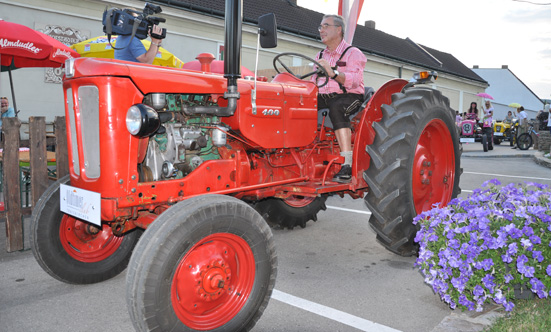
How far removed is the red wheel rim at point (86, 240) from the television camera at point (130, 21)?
1428mm

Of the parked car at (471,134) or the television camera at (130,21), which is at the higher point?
the television camera at (130,21)

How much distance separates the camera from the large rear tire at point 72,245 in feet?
10.6

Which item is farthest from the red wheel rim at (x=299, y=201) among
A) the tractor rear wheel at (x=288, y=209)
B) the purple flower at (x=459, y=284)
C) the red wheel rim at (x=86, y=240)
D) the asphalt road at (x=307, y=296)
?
the purple flower at (x=459, y=284)

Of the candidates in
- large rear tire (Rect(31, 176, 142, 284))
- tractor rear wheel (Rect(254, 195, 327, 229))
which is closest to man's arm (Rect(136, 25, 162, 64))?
large rear tire (Rect(31, 176, 142, 284))

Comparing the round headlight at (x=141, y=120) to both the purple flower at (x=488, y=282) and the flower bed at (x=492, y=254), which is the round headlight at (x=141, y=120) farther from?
the purple flower at (x=488, y=282)

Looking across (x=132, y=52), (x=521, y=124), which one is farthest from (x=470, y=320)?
(x=521, y=124)

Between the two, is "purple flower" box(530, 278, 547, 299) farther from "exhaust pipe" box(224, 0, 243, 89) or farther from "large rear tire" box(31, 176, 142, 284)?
"large rear tire" box(31, 176, 142, 284)

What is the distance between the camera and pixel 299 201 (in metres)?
4.91

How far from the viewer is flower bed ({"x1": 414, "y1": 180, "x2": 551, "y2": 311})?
2666 mm

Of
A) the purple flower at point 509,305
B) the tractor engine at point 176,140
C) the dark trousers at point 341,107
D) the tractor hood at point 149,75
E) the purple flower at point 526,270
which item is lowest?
the purple flower at point 509,305

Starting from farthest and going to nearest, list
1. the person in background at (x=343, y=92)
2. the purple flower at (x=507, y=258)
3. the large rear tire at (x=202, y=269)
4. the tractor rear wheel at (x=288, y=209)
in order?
the tractor rear wheel at (x=288, y=209) → the person in background at (x=343, y=92) → the purple flower at (x=507, y=258) → the large rear tire at (x=202, y=269)

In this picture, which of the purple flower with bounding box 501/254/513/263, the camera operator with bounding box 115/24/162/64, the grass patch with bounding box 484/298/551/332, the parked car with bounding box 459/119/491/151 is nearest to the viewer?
the grass patch with bounding box 484/298/551/332

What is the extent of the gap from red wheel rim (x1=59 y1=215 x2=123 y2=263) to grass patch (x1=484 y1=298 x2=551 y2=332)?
8.93 feet

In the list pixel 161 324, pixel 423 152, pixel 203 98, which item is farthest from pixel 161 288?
pixel 423 152
